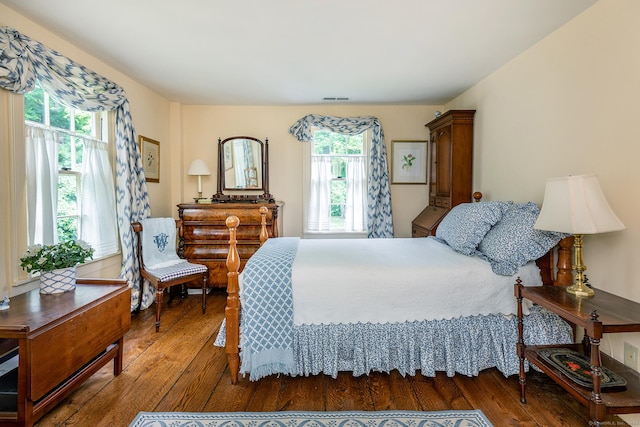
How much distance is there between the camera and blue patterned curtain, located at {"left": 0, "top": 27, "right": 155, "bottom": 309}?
203cm

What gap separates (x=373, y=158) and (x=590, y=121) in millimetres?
2468

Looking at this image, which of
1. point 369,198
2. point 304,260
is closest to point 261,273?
point 304,260

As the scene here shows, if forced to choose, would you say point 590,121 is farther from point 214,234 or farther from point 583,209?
point 214,234

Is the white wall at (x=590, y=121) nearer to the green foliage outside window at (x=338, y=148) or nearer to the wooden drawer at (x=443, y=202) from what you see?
the wooden drawer at (x=443, y=202)

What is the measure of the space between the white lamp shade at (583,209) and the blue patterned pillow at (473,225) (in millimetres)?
624

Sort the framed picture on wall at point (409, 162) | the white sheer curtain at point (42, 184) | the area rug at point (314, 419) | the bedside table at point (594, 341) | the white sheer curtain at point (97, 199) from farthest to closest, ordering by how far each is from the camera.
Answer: the framed picture on wall at point (409, 162), the white sheer curtain at point (97, 199), the white sheer curtain at point (42, 184), the area rug at point (314, 419), the bedside table at point (594, 341)

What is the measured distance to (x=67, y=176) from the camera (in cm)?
271

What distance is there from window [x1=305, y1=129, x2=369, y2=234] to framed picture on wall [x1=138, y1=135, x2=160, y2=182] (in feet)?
6.01

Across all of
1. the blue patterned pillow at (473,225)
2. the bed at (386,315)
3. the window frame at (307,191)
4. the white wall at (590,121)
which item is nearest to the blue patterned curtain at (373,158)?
the window frame at (307,191)

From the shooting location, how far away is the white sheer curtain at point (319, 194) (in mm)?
4449

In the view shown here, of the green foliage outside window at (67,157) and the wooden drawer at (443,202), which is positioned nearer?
the green foliage outside window at (67,157)

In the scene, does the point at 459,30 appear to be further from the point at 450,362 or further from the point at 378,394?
the point at 378,394

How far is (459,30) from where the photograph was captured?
233 centimetres

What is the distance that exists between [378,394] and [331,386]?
29 cm
